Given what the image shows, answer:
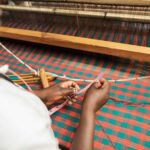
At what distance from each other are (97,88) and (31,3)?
1.30 m

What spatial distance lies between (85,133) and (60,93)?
308 millimetres

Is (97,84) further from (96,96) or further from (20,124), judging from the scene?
(20,124)

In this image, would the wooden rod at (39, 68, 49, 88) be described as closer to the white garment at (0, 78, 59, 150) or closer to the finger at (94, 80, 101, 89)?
the finger at (94, 80, 101, 89)

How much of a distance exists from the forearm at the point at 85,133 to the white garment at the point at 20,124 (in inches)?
8.0

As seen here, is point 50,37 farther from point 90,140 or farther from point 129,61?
point 90,140

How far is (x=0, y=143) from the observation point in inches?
25.9

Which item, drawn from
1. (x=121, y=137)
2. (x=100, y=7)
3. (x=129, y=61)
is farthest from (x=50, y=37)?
(x=121, y=137)

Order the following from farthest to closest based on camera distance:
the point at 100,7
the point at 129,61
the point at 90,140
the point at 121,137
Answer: the point at 100,7, the point at 129,61, the point at 121,137, the point at 90,140

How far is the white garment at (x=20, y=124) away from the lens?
26.4 inches

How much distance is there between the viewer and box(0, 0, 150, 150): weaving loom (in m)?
1.16

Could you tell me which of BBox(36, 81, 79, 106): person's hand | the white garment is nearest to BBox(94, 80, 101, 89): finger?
BBox(36, 81, 79, 106): person's hand

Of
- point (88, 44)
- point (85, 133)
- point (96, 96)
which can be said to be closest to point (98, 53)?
point (88, 44)

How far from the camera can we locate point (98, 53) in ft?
5.29

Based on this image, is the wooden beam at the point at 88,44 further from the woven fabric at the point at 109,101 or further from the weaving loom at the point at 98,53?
the woven fabric at the point at 109,101
